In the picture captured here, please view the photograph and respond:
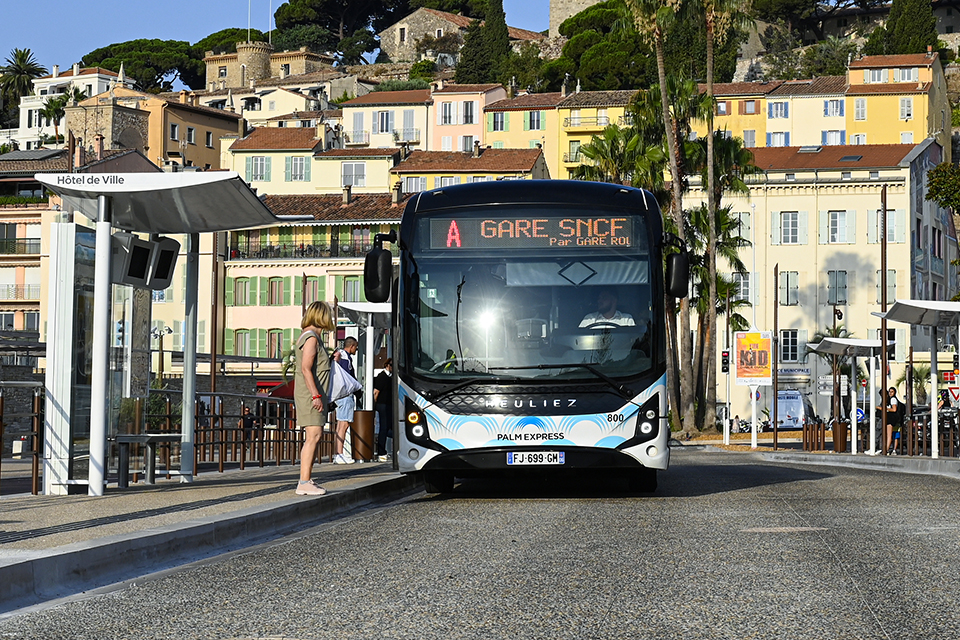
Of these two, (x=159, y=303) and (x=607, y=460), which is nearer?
(x=607, y=460)

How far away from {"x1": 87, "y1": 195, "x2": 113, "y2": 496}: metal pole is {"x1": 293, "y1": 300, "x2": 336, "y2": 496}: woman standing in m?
1.74

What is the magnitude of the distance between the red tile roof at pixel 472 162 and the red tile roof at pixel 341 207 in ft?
15.9

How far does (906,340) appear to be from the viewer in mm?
81938

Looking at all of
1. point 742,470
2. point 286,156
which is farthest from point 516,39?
point 742,470

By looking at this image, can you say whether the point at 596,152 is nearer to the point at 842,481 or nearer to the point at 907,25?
the point at 842,481

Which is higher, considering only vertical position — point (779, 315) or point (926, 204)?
point (926, 204)

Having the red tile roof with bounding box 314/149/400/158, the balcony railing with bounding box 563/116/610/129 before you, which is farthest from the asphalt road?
the balcony railing with bounding box 563/116/610/129

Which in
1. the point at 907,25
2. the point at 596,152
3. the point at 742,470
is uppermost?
the point at 907,25

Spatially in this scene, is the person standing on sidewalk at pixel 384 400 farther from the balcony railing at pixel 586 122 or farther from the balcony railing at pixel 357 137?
the balcony railing at pixel 357 137

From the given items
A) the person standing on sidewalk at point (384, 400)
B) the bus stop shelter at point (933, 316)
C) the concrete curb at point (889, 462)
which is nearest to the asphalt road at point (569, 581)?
the person standing on sidewalk at point (384, 400)

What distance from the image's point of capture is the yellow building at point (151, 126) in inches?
4318

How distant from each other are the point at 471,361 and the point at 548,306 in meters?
0.95

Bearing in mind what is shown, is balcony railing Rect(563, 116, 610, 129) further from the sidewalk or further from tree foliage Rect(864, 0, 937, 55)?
the sidewalk

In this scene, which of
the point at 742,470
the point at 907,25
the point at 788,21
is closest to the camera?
the point at 742,470
